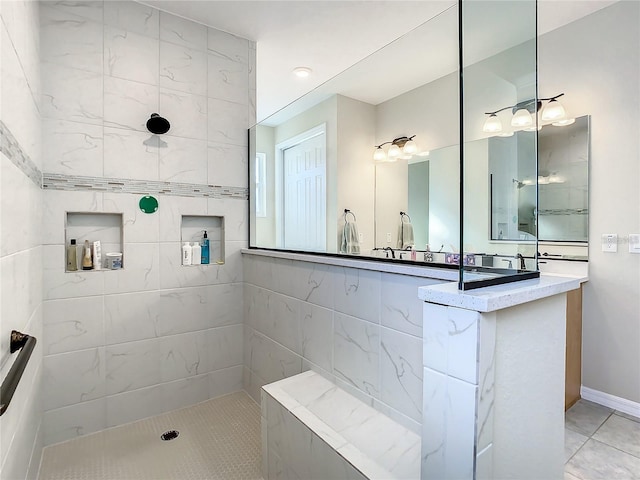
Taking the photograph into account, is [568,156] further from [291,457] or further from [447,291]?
[291,457]

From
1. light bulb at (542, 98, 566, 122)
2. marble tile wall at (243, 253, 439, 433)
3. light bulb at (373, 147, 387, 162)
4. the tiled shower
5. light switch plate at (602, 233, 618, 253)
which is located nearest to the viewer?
marble tile wall at (243, 253, 439, 433)

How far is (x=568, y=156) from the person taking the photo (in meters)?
2.46

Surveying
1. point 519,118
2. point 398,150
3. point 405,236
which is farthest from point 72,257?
point 519,118

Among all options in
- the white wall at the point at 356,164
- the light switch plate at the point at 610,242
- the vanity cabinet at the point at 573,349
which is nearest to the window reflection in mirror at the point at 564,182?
the light switch plate at the point at 610,242

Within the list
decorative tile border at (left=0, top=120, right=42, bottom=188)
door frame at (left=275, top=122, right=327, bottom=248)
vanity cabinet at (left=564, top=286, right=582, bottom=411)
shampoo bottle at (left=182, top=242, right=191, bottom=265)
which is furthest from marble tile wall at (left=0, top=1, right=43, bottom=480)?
vanity cabinet at (left=564, top=286, right=582, bottom=411)

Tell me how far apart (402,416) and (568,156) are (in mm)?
2293

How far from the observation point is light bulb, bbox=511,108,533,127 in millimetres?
1161

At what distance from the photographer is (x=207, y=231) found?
2.45 m

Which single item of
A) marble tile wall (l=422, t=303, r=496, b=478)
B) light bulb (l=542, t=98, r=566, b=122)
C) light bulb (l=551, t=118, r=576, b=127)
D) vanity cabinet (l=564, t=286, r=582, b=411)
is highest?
light bulb (l=542, t=98, r=566, b=122)

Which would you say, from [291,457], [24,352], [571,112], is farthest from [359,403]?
[571,112]

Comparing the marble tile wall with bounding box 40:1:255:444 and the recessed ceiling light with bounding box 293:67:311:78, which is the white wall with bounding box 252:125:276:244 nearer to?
the marble tile wall with bounding box 40:1:255:444

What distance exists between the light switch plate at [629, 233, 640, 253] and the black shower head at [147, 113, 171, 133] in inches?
122

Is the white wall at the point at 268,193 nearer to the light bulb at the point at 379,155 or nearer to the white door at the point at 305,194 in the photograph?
the white door at the point at 305,194

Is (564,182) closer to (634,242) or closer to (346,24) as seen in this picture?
(634,242)
